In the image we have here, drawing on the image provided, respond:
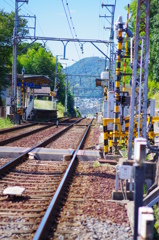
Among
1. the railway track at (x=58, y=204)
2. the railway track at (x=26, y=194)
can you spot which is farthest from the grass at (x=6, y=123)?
the railway track at (x=58, y=204)

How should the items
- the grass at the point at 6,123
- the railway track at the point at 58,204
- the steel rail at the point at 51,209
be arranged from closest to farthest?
the steel rail at the point at 51,209
the railway track at the point at 58,204
the grass at the point at 6,123

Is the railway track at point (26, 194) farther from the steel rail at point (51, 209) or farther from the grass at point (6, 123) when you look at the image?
the grass at point (6, 123)

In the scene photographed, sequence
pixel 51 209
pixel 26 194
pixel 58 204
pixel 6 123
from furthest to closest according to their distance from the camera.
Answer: pixel 6 123
pixel 26 194
pixel 58 204
pixel 51 209

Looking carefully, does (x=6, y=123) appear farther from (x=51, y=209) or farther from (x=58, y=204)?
(x=51, y=209)

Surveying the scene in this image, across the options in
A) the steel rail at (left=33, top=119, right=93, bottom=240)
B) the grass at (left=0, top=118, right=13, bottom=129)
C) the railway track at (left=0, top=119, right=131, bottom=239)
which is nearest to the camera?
the steel rail at (left=33, top=119, right=93, bottom=240)

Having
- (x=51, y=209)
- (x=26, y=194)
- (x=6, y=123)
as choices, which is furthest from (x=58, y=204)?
(x=6, y=123)

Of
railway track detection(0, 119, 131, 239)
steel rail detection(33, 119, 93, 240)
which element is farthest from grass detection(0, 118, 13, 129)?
steel rail detection(33, 119, 93, 240)

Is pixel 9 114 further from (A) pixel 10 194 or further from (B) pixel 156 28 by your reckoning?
(A) pixel 10 194

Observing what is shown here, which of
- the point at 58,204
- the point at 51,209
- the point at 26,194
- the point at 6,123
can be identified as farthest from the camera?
the point at 6,123

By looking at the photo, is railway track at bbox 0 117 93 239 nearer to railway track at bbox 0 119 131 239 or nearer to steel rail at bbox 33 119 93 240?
railway track at bbox 0 119 131 239

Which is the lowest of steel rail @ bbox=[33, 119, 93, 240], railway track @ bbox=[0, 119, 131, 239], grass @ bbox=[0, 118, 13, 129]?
grass @ bbox=[0, 118, 13, 129]

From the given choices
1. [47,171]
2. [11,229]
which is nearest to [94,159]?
[47,171]

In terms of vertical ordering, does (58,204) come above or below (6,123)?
above

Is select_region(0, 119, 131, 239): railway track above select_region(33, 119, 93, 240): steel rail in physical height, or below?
below
